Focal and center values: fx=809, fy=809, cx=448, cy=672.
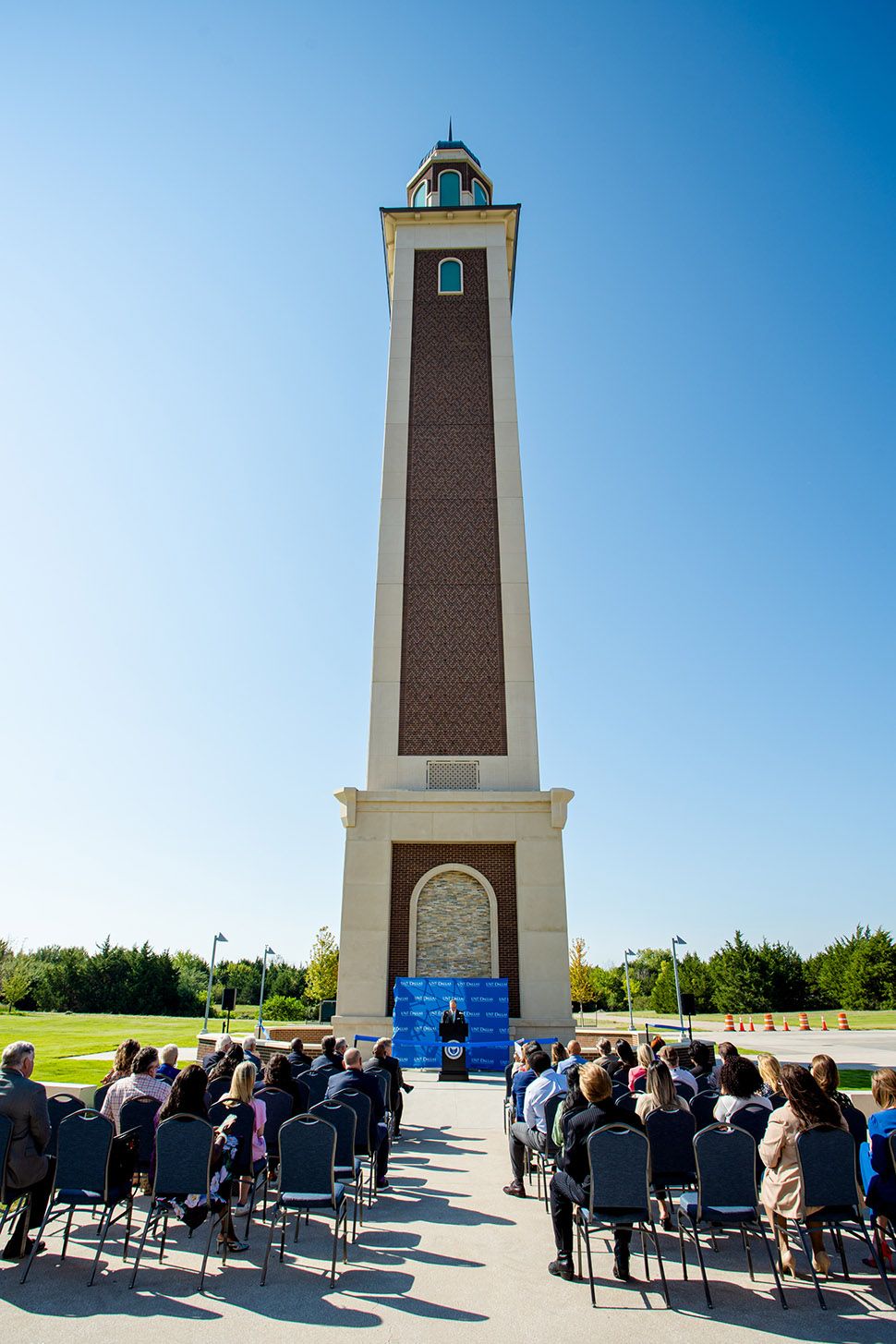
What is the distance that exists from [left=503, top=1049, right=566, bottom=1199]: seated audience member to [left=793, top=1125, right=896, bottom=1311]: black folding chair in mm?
2189

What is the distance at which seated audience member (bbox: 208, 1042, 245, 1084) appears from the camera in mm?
7707

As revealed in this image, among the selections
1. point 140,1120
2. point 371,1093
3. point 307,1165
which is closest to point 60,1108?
point 140,1120

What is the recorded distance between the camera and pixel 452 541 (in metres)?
22.9

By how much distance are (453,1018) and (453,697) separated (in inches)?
312

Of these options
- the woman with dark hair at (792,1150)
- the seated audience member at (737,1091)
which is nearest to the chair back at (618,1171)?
the woman with dark hair at (792,1150)

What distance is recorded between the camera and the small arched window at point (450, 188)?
30672 millimetres

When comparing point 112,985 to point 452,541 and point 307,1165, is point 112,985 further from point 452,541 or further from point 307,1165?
point 307,1165

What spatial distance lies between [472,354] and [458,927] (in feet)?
57.5

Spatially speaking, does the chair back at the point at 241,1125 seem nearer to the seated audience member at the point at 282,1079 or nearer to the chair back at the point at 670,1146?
the seated audience member at the point at 282,1079

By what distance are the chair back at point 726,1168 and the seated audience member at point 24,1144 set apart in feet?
15.1

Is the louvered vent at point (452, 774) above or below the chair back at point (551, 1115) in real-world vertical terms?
above

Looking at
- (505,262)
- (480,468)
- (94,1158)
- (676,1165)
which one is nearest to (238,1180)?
(94,1158)

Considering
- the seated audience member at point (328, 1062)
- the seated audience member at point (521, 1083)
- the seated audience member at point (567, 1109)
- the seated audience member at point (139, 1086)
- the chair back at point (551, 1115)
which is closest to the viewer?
the seated audience member at point (567, 1109)

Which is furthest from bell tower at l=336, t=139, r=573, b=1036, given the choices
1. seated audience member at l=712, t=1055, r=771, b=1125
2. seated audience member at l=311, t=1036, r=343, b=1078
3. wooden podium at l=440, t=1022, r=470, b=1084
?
seated audience member at l=712, t=1055, r=771, b=1125
